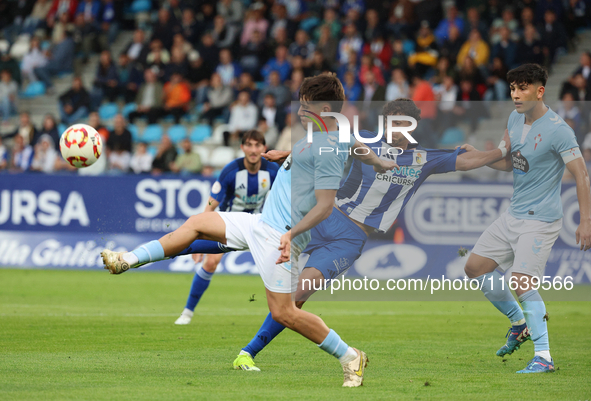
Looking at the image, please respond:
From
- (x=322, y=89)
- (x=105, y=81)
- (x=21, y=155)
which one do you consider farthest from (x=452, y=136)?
(x=105, y=81)

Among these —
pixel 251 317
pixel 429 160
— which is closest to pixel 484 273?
pixel 429 160

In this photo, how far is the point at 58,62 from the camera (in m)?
22.8

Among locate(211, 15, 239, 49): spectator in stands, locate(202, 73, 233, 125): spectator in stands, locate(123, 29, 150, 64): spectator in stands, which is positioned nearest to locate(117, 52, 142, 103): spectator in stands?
locate(123, 29, 150, 64): spectator in stands

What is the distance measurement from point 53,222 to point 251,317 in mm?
6868

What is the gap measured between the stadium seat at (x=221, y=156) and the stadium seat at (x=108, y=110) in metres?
4.45

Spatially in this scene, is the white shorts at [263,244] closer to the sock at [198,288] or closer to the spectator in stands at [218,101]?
the sock at [198,288]

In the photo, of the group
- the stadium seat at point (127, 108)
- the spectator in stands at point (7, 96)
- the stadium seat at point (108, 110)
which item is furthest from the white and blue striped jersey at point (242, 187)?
the spectator in stands at point (7, 96)

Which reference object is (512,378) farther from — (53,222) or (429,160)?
(53,222)

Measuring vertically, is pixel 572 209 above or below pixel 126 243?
above

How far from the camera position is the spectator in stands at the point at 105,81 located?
70.0 ft

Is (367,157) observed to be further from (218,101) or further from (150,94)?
(150,94)

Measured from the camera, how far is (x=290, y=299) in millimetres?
5844

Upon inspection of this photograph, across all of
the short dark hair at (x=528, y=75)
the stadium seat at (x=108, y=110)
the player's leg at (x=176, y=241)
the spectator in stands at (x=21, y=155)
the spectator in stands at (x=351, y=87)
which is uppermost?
the spectator in stands at (x=351, y=87)

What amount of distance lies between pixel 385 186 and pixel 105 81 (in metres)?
15.6
